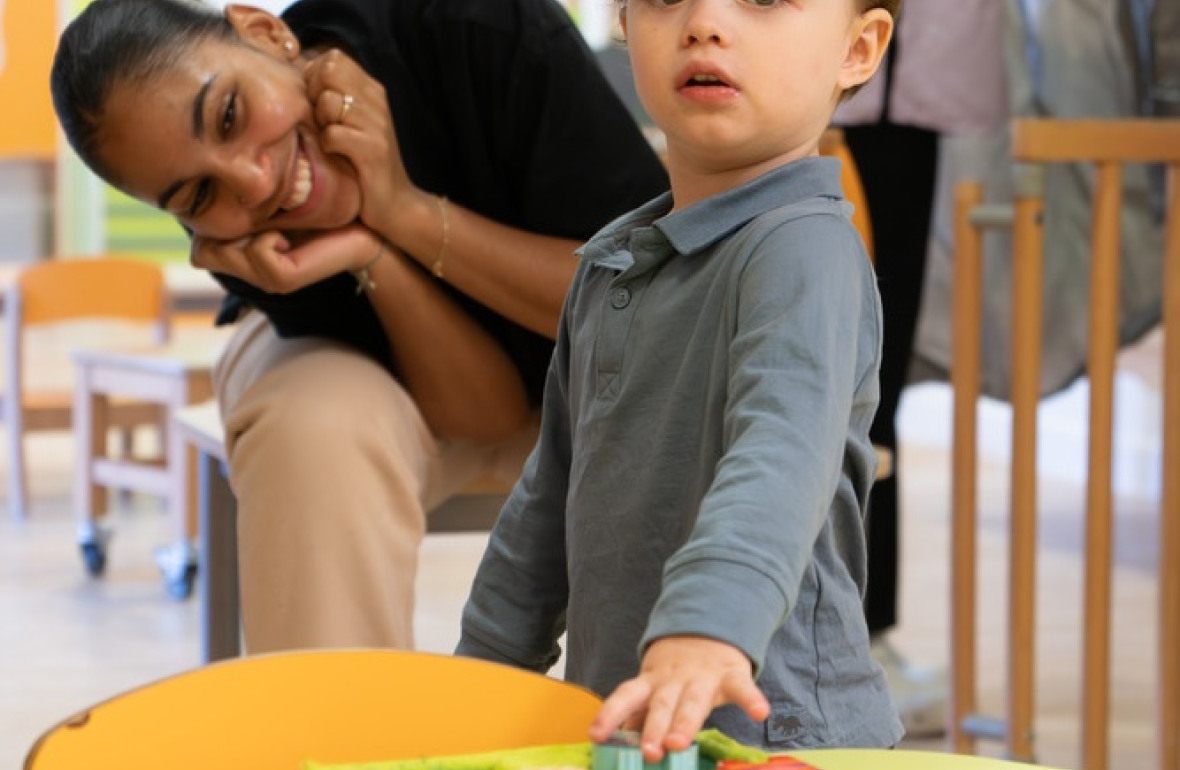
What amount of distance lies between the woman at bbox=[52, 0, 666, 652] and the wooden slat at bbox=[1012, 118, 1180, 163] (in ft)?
1.48

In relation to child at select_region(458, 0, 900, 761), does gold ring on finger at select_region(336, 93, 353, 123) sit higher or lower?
higher

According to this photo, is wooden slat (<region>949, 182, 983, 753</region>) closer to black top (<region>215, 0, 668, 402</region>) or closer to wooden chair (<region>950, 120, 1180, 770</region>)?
wooden chair (<region>950, 120, 1180, 770</region>)

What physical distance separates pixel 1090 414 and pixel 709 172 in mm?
1037

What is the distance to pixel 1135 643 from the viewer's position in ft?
10.1

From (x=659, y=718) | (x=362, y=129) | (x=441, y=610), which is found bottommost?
(x=441, y=610)

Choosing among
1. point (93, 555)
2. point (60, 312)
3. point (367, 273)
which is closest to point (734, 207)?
point (367, 273)

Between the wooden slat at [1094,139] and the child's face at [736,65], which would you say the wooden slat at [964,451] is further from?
the child's face at [736,65]

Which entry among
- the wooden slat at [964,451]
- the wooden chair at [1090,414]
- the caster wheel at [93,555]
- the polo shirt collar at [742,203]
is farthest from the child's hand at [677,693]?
the caster wheel at [93,555]

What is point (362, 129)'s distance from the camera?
154cm

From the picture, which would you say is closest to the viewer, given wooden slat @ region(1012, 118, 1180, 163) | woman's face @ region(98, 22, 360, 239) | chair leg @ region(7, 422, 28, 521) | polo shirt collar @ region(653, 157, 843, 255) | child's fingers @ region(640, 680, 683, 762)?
child's fingers @ region(640, 680, 683, 762)

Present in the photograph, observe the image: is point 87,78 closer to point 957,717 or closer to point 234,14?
point 234,14

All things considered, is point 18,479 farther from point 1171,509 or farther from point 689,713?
point 689,713

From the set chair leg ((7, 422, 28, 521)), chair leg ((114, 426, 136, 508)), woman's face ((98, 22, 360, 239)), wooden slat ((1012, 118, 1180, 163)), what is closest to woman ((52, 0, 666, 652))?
woman's face ((98, 22, 360, 239))

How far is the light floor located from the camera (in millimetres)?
2458
